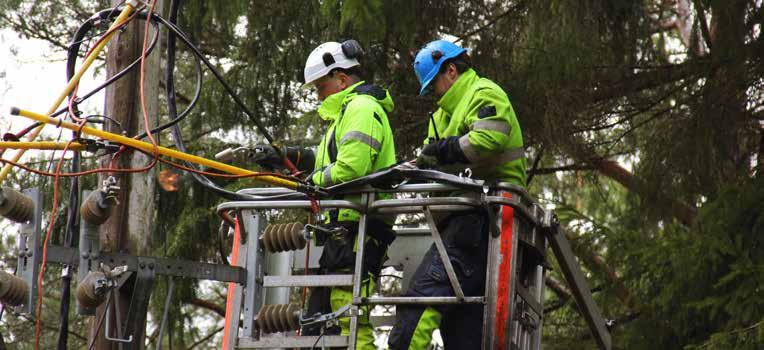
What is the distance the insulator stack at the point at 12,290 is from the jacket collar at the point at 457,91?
2.46 metres

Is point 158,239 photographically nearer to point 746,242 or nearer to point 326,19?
point 326,19

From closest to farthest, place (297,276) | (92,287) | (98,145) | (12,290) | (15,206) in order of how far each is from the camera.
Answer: (12,290) → (15,206) → (92,287) → (98,145) → (297,276)

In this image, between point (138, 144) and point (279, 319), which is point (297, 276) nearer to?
point (279, 319)

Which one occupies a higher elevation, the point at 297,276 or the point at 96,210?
the point at 96,210

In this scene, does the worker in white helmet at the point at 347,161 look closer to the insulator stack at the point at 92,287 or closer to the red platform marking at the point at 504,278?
the red platform marking at the point at 504,278

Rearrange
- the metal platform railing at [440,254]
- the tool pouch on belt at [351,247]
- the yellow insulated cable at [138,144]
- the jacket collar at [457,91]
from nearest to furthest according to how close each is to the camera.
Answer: the yellow insulated cable at [138,144] < the metal platform railing at [440,254] < the tool pouch on belt at [351,247] < the jacket collar at [457,91]

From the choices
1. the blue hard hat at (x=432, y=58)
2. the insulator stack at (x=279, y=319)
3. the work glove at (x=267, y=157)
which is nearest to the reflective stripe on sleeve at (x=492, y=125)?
the blue hard hat at (x=432, y=58)

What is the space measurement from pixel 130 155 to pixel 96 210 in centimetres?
226

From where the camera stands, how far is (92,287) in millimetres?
6262

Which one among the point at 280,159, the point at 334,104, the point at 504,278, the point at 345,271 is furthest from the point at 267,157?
the point at 504,278

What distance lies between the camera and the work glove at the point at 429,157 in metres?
6.78

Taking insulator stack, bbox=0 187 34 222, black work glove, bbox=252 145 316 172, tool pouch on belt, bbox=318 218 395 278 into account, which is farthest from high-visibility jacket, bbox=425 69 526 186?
insulator stack, bbox=0 187 34 222

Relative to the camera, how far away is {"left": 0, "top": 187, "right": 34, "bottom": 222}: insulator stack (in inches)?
241

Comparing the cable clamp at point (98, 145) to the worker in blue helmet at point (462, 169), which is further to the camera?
the worker in blue helmet at point (462, 169)
